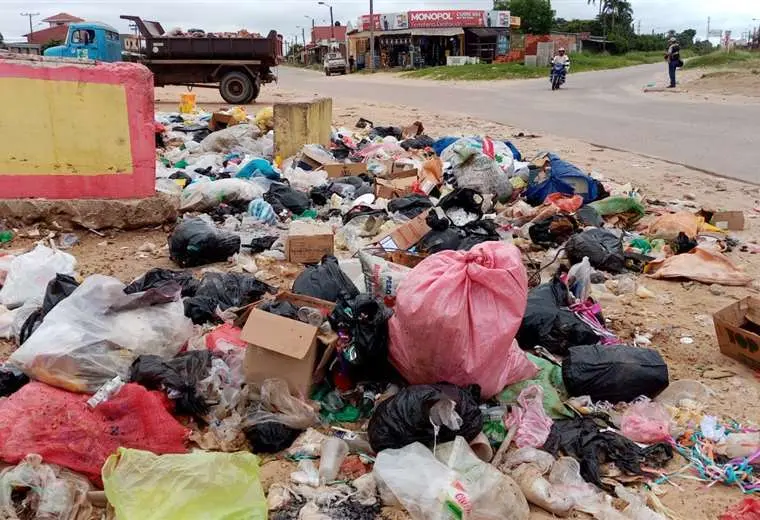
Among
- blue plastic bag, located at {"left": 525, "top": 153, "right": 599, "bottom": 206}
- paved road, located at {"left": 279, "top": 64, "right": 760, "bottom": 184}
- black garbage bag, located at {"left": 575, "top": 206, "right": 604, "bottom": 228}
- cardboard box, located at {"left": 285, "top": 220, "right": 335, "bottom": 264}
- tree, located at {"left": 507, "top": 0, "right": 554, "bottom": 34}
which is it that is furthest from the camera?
tree, located at {"left": 507, "top": 0, "right": 554, "bottom": 34}

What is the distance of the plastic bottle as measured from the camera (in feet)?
7.95

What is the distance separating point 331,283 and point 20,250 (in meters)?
2.57

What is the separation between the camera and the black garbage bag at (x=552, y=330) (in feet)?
11.0

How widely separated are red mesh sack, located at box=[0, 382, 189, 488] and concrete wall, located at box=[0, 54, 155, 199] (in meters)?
2.86

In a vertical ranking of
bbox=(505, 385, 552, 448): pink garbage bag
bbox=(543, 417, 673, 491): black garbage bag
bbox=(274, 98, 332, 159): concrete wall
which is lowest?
bbox=(543, 417, 673, 491): black garbage bag

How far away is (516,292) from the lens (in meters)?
2.73

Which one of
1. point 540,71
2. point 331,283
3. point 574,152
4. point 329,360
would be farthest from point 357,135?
point 540,71

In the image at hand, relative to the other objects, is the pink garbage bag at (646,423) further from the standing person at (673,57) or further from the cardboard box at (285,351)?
the standing person at (673,57)

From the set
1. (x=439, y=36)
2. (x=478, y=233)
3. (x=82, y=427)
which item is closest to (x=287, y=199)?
(x=478, y=233)

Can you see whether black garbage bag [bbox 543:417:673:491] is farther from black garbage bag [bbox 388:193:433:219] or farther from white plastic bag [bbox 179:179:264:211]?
white plastic bag [bbox 179:179:264:211]

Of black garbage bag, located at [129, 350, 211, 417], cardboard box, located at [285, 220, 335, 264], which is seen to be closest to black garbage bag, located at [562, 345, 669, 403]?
black garbage bag, located at [129, 350, 211, 417]

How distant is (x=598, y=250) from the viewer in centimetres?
457

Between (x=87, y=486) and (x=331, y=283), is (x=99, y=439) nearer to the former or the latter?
(x=87, y=486)

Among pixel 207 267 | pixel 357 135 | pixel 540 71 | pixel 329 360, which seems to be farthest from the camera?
pixel 540 71
